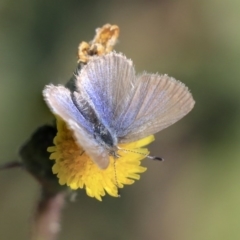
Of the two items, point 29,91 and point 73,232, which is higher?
point 29,91

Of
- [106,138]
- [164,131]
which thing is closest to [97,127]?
[106,138]

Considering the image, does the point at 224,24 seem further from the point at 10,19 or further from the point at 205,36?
the point at 10,19

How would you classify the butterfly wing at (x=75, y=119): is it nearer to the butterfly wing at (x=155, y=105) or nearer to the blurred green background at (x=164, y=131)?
the butterfly wing at (x=155, y=105)

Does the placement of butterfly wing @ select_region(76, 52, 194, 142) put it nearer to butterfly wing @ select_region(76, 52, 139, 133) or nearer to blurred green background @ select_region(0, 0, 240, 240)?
butterfly wing @ select_region(76, 52, 139, 133)

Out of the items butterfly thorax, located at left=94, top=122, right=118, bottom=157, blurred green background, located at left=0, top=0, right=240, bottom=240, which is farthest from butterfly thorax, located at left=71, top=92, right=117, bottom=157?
blurred green background, located at left=0, top=0, right=240, bottom=240

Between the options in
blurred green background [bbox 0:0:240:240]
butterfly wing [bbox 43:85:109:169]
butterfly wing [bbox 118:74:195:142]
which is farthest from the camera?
blurred green background [bbox 0:0:240:240]

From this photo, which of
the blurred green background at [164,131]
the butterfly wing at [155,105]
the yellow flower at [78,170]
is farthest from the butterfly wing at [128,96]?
the blurred green background at [164,131]

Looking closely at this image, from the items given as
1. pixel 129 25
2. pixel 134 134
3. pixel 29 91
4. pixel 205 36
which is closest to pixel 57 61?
pixel 29 91
